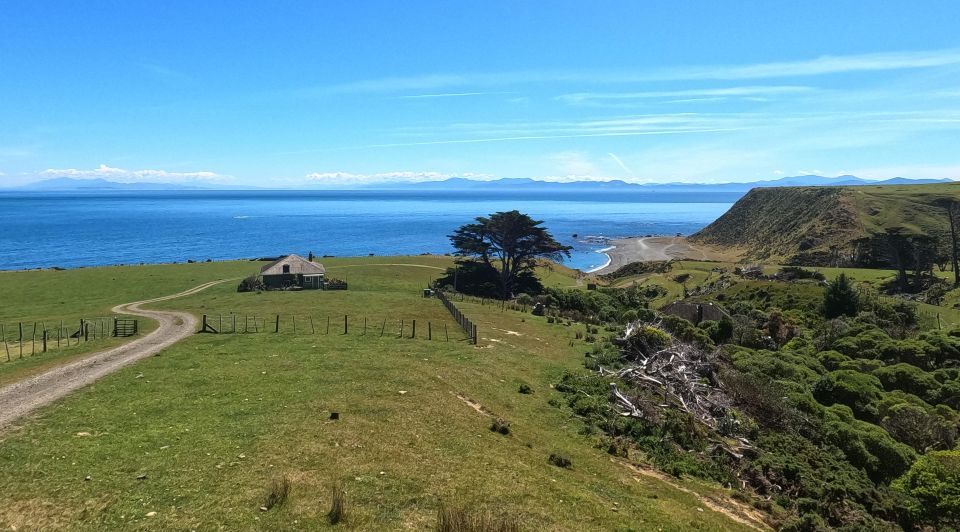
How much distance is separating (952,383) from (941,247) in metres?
76.6

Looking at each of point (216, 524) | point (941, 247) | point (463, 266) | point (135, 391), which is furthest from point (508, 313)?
point (941, 247)

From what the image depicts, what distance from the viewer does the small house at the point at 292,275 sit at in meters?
62.2

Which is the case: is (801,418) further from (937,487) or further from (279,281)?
(279,281)

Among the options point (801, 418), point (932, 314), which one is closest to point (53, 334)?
point (801, 418)

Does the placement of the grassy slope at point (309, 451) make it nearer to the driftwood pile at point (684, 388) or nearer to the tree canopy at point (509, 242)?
the driftwood pile at point (684, 388)

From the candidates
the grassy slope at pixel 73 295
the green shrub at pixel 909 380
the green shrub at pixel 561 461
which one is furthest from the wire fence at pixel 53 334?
the green shrub at pixel 909 380

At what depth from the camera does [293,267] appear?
2499 inches

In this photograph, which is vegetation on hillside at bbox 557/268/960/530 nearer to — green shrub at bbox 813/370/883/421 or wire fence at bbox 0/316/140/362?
green shrub at bbox 813/370/883/421

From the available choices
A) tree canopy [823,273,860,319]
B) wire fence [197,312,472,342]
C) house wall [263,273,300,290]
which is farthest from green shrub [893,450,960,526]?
house wall [263,273,300,290]

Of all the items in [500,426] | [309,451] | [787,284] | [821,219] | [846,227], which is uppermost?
[821,219]

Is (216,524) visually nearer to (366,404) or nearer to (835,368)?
(366,404)

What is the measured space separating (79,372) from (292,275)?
3883 centimetres

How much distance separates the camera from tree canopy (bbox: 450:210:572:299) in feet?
245

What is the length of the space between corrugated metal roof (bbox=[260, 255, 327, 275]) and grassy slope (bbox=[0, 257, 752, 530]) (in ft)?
110
